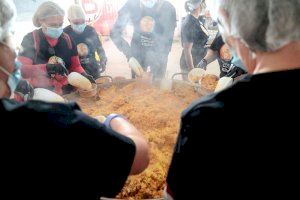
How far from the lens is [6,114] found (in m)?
0.92

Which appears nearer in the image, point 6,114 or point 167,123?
point 6,114

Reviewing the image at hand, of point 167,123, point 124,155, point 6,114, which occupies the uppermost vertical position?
point 6,114

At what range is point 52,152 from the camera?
95cm

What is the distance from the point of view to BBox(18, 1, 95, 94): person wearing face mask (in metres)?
3.37

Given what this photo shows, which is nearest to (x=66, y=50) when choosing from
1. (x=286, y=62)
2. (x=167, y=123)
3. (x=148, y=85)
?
(x=148, y=85)

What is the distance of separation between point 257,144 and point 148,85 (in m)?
2.73

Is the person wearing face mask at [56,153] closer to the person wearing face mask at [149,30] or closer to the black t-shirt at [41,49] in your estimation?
the black t-shirt at [41,49]

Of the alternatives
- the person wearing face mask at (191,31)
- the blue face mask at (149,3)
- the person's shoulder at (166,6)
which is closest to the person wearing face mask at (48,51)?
the blue face mask at (149,3)

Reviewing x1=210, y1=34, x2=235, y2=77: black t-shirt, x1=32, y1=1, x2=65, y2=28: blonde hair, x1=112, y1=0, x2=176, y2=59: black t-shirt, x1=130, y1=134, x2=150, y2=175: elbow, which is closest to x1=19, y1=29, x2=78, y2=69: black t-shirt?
x1=32, y1=1, x2=65, y2=28: blonde hair

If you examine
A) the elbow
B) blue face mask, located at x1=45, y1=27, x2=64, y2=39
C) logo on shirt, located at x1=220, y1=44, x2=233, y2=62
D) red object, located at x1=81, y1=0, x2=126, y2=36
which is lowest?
red object, located at x1=81, y1=0, x2=126, y2=36

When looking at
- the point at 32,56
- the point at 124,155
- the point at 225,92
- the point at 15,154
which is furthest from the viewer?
the point at 32,56

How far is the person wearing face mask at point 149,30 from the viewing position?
4.93m

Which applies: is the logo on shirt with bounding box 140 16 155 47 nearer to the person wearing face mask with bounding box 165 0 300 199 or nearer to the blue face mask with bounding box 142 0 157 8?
the blue face mask with bounding box 142 0 157 8

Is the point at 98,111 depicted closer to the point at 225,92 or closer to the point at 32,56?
the point at 32,56
